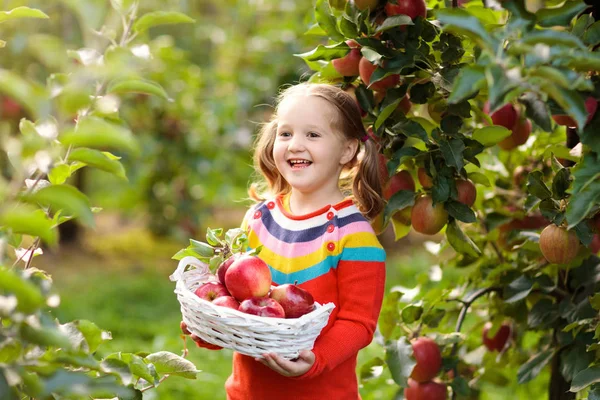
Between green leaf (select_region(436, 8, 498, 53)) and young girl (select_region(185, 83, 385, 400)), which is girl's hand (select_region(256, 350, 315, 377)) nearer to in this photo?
young girl (select_region(185, 83, 385, 400))

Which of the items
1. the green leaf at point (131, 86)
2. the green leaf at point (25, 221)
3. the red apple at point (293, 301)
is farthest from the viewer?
the red apple at point (293, 301)

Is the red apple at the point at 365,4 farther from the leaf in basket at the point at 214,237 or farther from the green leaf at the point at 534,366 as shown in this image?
the green leaf at the point at 534,366

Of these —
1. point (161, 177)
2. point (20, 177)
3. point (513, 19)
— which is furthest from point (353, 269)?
point (161, 177)

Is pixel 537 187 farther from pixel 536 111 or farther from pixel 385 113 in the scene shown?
pixel 385 113

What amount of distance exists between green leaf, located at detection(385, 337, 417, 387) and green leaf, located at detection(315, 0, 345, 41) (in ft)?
2.30

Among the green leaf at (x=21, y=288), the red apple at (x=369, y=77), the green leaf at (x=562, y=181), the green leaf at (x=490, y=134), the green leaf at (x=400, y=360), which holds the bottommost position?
the green leaf at (x=400, y=360)

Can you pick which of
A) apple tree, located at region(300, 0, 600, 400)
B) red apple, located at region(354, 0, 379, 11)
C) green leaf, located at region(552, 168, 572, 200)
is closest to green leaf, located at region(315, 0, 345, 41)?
apple tree, located at region(300, 0, 600, 400)

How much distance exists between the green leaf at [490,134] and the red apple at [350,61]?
31 centimetres

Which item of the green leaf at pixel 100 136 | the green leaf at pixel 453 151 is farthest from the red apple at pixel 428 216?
the green leaf at pixel 100 136

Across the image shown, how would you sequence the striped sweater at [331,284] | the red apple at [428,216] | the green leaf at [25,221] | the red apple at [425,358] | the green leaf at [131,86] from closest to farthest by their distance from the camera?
the green leaf at [25,221], the green leaf at [131,86], the striped sweater at [331,284], the red apple at [428,216], the red apple at [425,358]

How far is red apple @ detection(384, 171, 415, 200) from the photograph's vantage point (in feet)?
5.31

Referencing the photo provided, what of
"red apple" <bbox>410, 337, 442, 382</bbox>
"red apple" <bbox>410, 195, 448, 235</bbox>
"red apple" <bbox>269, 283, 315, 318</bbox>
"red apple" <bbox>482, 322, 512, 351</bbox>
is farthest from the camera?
"red apple" <bbox>482, 322, 512, 351</bbox>

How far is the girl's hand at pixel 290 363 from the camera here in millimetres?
1246

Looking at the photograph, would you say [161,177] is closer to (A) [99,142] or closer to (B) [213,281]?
(B) [213,281]
